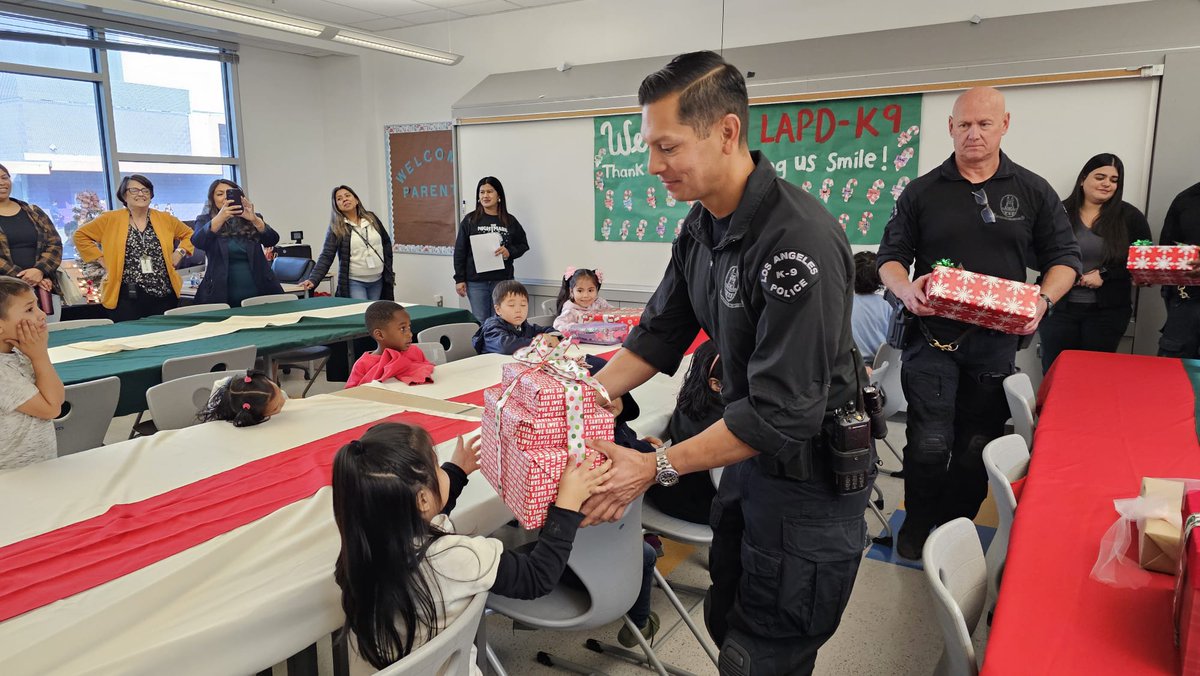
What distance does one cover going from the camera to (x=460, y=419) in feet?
8.40

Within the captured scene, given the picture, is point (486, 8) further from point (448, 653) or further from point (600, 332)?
point (448, 653)

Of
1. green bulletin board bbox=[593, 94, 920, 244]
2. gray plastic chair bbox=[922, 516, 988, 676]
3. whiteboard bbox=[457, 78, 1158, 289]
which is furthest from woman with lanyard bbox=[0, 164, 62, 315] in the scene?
gray plastic chair bbox=[922, 516, 988, 676]

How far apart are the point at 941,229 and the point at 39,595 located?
9.35 feet

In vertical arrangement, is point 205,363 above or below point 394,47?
below

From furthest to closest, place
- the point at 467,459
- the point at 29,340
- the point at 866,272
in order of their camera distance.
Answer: the point at 866,272 < the point at 29,340 < the point at 467,459

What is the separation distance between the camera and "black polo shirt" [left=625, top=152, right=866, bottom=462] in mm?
1285

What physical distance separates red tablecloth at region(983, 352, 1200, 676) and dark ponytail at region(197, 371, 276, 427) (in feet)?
7.07

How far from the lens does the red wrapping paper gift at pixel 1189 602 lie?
99 centimetres

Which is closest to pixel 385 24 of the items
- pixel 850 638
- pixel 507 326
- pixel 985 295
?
pixel 507 326

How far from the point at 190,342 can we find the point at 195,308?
1034 mm

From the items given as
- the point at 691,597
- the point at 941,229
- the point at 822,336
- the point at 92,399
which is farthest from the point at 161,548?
the point at 941,229

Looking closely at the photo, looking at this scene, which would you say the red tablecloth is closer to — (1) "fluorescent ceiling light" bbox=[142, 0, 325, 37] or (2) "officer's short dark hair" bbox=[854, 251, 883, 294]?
Result: (2) "officer's short dark hair" bbox=[854, 251, 883, 294]

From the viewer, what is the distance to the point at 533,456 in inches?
52.8

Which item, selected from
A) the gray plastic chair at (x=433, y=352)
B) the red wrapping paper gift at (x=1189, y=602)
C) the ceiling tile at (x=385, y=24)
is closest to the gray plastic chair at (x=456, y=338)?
the gray plastic chair at (x=433, y=352)
